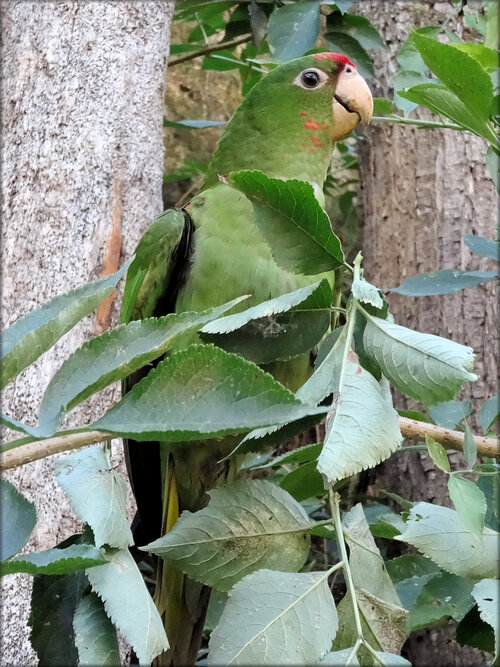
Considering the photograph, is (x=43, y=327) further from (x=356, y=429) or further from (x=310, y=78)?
(x=310, y=78)

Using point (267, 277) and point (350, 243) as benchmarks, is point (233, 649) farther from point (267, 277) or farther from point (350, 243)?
point (350, 243)

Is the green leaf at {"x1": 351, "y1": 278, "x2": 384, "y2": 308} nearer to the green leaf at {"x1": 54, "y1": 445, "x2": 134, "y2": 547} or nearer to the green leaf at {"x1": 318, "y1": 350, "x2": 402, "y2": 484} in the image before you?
the green leaf at {"x1": 318, "y1": 350, "x2": 402, "y2": 484}

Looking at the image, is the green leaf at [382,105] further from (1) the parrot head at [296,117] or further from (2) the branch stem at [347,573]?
(2) the branch stem at [347,573]

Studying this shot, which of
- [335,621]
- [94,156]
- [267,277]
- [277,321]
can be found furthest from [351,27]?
[335,621]

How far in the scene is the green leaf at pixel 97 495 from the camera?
52 centimetres

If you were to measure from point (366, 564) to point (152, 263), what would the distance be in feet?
2.10

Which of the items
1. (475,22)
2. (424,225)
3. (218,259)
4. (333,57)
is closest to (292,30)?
(333,57)

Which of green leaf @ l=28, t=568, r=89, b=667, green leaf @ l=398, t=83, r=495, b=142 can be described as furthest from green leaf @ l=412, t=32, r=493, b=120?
green leaf @ l=28, t=568, r=89, b=667

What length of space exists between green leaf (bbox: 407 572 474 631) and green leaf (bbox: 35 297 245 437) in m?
0.45

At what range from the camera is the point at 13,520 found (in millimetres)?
438

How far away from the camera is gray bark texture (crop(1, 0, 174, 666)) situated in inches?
43.1

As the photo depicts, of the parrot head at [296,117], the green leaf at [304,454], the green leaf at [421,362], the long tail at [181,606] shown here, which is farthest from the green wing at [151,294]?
the green leaf at [421,362]

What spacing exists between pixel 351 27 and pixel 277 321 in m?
1.22

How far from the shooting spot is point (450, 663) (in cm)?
136
